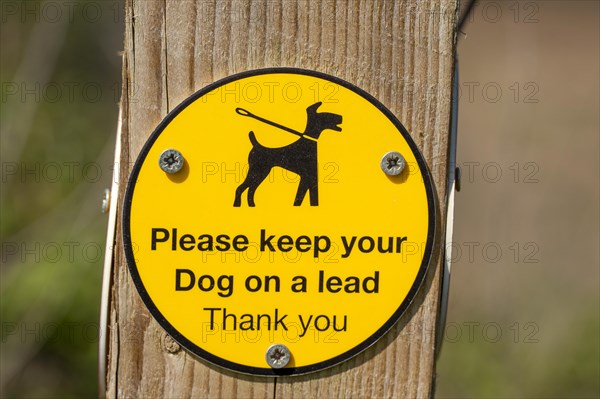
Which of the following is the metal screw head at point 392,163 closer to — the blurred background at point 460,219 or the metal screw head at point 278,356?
the metal screw head at point 278,356

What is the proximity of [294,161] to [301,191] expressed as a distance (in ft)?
0.15

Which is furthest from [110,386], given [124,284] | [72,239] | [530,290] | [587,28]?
[587,28]

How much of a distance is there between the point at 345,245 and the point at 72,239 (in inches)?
113

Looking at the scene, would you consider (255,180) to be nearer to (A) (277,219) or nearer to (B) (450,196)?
(A) (277,219)

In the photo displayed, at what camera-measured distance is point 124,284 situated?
3.95 feet

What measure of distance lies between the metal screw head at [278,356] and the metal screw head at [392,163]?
0.98 feet

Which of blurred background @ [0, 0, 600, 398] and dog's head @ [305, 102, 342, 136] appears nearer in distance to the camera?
dog's head @ [305, 102, 342, 136]

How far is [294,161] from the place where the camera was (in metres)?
1.18

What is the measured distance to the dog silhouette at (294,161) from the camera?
1.17m

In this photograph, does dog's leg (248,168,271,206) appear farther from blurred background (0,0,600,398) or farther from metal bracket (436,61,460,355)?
blurred background (0,0,600,398)

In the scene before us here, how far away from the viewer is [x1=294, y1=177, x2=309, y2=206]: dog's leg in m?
1.17

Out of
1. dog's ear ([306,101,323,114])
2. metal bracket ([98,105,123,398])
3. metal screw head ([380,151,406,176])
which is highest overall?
dog's ear ([306,101,323,114])

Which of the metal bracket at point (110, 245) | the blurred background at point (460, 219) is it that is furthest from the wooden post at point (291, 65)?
the blurred background at point (460, 219)

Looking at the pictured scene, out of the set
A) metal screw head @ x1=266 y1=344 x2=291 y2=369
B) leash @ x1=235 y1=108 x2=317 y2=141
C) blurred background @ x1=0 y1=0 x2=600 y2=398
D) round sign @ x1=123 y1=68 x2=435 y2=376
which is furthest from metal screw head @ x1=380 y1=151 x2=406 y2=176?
blurred background @ x1=0 y1=0 x2=600 y2=398
